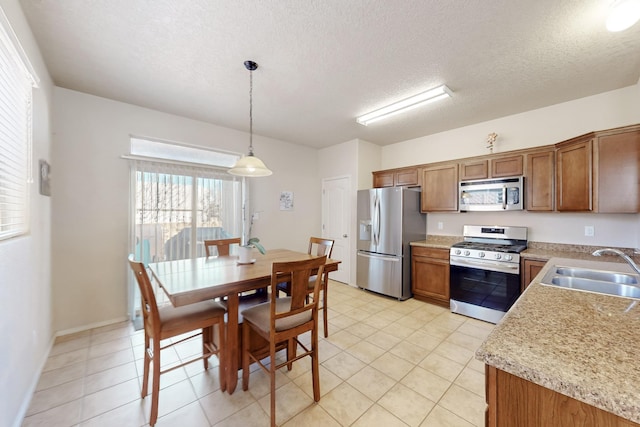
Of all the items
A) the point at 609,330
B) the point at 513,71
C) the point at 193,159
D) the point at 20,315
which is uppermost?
the point at 513,71

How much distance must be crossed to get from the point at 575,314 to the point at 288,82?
2719 mm

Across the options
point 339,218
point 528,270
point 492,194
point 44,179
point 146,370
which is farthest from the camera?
point 339,218

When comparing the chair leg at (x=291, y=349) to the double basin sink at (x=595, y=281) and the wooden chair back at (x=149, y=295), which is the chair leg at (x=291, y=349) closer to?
the wooden chair back at (x=149, y=295)

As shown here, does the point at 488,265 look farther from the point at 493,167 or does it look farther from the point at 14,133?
the point at 14,133

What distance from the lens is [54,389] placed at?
6.01ft

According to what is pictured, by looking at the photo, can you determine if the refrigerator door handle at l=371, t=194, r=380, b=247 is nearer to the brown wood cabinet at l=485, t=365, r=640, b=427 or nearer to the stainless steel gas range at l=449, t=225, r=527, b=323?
the stainless steel gas range at l=449, t=225, r=527, b=323

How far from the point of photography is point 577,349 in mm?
802

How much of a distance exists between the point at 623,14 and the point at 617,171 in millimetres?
1479

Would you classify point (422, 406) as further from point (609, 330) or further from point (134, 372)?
point (134, 372)

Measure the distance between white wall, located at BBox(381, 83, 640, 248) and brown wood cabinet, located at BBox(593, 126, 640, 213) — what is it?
502 mm

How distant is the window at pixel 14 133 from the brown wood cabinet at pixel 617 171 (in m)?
4.55

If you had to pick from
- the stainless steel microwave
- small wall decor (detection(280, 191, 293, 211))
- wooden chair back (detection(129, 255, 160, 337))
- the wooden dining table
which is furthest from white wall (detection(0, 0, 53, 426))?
the stainless steel microwave

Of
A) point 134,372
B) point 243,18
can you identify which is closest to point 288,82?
point 243,18

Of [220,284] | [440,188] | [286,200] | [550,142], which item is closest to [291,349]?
[220,284]
